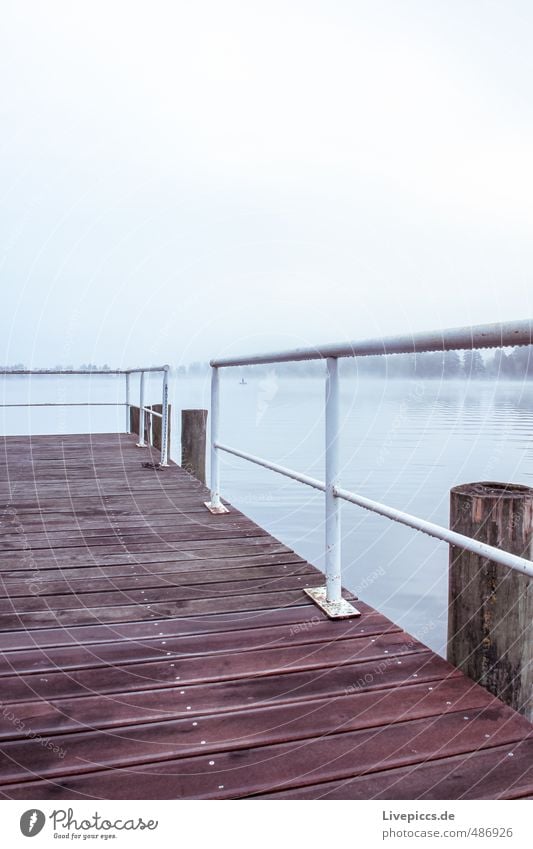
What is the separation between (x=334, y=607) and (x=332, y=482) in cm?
43

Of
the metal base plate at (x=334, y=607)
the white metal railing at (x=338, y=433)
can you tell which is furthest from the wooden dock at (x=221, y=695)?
the white metal railing at (x=338, y=433)

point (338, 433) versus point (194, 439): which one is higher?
point (338, 433)

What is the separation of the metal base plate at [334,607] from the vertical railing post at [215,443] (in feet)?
5.00

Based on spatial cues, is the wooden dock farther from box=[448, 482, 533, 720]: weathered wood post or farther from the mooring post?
the mooring post

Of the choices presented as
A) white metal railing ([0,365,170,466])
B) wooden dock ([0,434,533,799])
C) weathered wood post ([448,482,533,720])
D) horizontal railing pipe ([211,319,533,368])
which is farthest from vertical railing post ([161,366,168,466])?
weathered wood post ([448,482,533,720])

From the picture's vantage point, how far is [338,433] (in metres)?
1.99

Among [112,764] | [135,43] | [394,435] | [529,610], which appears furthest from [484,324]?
[394,435]

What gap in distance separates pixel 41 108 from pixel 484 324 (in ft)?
15.4

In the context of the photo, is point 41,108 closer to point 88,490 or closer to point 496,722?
point 88,490

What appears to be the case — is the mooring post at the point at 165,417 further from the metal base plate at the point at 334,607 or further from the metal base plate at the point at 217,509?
the metal base plate at the point at 334,607

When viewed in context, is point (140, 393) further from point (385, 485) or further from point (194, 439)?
point (385, 485)

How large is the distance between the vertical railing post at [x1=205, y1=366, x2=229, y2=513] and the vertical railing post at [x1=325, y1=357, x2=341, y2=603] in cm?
157

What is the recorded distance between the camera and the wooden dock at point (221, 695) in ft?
3.94

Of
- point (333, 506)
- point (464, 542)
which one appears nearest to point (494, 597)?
point (464, 542)
